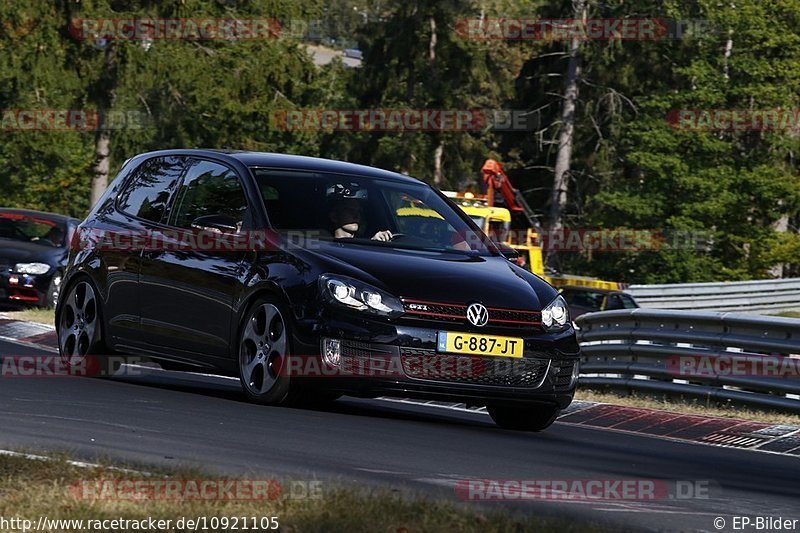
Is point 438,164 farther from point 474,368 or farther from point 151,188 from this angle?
point 474,368

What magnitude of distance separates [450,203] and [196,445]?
4090 mm

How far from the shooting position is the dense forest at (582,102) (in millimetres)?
45281

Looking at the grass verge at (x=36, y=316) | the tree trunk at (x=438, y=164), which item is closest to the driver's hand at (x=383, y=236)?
the grass verge at (x=36, y=316)

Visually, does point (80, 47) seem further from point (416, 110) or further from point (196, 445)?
point (196, 445)

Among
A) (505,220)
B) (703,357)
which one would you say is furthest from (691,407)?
(505,220)

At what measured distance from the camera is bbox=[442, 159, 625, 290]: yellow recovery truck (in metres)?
32.3

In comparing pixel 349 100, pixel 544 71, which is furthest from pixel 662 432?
pixel 349 100

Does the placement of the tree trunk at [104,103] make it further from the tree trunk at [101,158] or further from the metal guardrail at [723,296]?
the metal guardrail at [723,296]

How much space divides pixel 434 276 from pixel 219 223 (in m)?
1.50

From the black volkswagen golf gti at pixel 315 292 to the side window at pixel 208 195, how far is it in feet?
0.04

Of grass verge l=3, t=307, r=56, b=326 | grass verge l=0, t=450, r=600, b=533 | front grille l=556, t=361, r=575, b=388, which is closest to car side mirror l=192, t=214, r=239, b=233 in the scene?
front grille l=556, t=361, r=575, b=388

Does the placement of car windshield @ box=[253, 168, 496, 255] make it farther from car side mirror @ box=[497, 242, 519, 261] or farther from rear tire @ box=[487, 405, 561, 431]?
rear tire @ box=[487, 405, 561, 431]

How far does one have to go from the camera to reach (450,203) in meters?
11.2

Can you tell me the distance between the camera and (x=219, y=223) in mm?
9969
